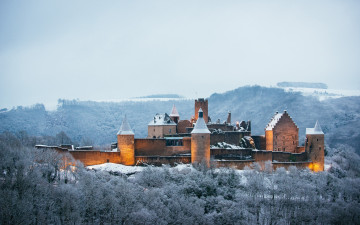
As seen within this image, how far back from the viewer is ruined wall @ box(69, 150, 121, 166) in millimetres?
Result: 57625

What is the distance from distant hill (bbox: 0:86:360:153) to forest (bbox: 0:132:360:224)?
150ft

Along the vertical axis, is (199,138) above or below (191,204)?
above

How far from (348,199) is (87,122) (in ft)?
256

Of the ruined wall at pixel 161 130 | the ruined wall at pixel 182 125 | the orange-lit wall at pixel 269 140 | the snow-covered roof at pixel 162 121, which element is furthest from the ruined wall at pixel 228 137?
the snow-covered roof at pixel 162 121

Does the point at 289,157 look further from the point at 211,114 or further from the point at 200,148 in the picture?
the point at 211,114

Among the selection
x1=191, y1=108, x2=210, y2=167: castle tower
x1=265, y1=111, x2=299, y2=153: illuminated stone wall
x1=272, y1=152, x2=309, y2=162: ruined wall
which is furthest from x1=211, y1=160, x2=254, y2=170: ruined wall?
x1=265, y1=111, x2=299, y2=153: illuminated stone wall

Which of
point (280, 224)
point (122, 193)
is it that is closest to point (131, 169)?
point (122, 193)

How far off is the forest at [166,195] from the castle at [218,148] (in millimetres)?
1816

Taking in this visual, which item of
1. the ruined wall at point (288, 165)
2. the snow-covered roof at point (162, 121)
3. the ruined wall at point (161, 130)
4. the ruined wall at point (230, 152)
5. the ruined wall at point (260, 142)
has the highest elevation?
the snow-covered roof at point (162, 121)

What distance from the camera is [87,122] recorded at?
124312 millimetres

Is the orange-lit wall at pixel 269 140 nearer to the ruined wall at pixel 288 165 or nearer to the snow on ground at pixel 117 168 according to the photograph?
the ruined wall at pixel 288 165

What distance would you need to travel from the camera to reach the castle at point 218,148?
57688mm

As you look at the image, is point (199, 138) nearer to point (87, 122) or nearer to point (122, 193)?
point (122, 193)

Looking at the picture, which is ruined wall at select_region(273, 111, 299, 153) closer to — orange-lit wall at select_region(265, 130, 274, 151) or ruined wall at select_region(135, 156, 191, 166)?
orange-lit wall at select_region(265, 130, 274, 151)
